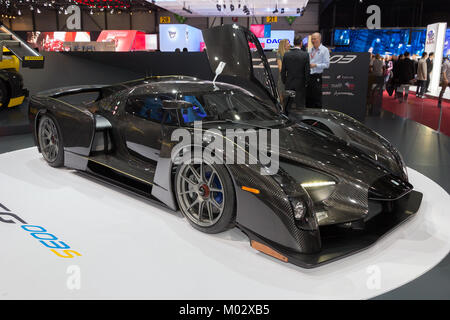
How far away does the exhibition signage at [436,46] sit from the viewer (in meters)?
6.34

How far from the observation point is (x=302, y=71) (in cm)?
571

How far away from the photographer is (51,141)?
429 cm

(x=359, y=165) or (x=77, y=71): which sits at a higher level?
(x=77, y=71)

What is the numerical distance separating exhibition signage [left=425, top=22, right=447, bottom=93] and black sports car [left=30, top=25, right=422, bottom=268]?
3.39m

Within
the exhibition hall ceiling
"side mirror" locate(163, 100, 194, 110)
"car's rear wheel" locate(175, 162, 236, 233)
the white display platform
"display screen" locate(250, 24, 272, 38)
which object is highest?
the exhibition hall ceiling

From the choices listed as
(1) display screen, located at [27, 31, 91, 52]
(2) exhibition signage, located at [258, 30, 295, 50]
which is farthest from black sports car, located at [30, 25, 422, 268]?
(1) display screen, located at [27, 31, 91, 52]

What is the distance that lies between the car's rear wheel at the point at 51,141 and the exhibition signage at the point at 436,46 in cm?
572

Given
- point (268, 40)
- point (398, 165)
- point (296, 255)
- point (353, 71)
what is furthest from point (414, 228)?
point (268, 40)

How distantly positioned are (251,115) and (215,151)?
2.78 feet

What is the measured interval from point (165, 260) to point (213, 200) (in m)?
0.52

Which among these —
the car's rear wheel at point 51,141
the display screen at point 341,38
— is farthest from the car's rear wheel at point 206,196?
the display screen at point 341,38

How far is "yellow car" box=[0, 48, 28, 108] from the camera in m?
7.17

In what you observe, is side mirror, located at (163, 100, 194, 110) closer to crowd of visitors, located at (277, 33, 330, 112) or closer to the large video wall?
crowd of visitors, located at (277, 33, 330, 112)
